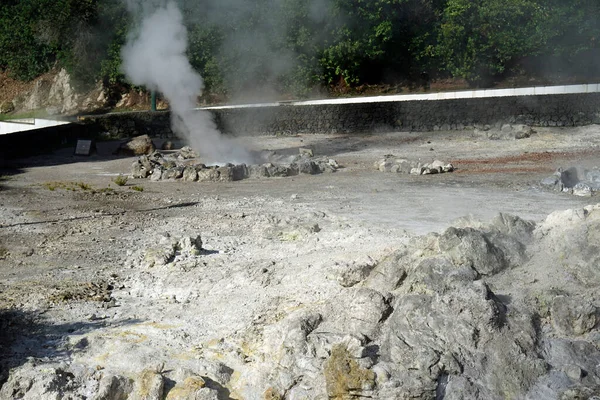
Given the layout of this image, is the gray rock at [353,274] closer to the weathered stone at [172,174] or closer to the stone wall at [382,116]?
the weathered stone at [172,174]

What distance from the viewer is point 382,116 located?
2538 centimetres

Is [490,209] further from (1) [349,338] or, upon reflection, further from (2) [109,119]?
(2) [109,119]

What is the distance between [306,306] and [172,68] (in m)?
11.8

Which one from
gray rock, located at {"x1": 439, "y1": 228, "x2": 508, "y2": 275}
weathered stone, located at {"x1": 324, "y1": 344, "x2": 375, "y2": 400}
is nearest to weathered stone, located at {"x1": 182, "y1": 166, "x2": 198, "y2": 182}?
gray rock, located at {"x1": 439, "y1": 228, "x2": 508, "y2": 275}

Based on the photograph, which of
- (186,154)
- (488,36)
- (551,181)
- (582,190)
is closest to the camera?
(582,190)

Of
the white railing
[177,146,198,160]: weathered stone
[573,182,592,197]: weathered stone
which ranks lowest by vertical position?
[573,182,592,197]: weathered stone

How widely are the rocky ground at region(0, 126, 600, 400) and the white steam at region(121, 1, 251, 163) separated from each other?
6823mm

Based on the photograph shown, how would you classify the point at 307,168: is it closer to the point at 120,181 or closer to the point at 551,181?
the point at 120,181

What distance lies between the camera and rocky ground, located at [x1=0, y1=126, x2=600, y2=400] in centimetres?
707

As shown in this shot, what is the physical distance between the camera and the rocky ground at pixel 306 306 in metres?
7.07

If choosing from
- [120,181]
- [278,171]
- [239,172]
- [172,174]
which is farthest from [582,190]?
[120,181]

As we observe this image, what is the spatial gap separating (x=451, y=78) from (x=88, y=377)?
87.3 feet

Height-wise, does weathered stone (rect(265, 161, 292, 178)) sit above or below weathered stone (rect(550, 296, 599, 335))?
above

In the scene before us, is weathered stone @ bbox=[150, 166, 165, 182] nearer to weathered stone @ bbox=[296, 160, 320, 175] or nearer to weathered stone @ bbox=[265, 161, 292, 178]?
weathered stone @ bbox=[265, 161, 292, 178]
